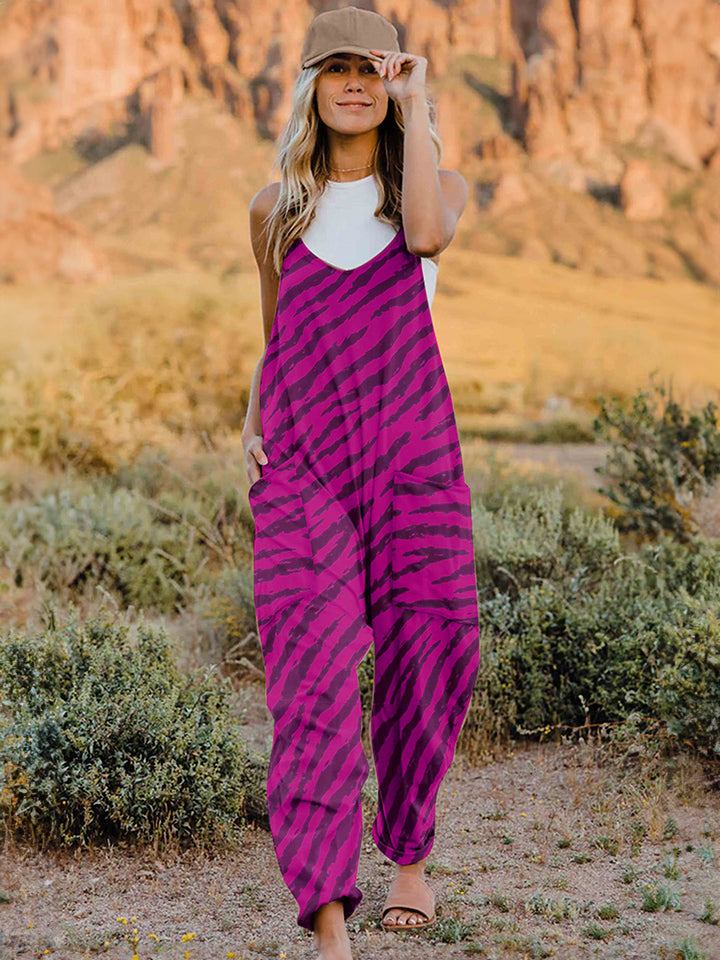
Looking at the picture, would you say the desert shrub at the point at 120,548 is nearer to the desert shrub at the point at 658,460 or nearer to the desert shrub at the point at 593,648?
the desert shrub at the point at 593,648

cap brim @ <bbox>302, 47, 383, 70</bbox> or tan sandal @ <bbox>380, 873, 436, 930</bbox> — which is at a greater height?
cap brim @ <bbox>302, 47, 383, 70</bbox>

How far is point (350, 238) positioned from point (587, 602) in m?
2.55

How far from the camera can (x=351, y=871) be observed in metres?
2.51

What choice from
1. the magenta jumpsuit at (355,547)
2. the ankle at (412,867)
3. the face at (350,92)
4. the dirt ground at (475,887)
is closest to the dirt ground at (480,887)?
the dirt ground at (475,887)

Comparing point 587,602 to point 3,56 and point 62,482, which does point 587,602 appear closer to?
point 62,482

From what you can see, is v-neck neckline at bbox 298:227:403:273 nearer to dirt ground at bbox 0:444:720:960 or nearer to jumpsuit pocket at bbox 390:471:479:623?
jumpsuit pocket at bbox 390:471:479:623

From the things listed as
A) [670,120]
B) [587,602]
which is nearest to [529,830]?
[587,602]

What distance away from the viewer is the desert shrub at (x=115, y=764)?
3.48 meters

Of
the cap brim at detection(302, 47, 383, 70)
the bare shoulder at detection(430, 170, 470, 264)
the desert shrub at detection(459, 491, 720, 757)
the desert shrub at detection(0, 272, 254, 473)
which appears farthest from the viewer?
the desert shrub at detection(0, 272, 254, 473)

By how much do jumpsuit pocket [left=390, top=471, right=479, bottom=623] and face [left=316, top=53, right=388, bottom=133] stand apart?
851 mm

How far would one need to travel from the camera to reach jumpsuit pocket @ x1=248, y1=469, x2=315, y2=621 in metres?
2.62

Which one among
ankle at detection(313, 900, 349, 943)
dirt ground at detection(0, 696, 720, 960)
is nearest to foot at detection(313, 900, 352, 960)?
ankle at detection(313, 900, 349, 943)

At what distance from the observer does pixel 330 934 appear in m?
2.49

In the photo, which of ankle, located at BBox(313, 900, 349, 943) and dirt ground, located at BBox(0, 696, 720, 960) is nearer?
ankle, located at BBox(313, 900, 349, 943)
